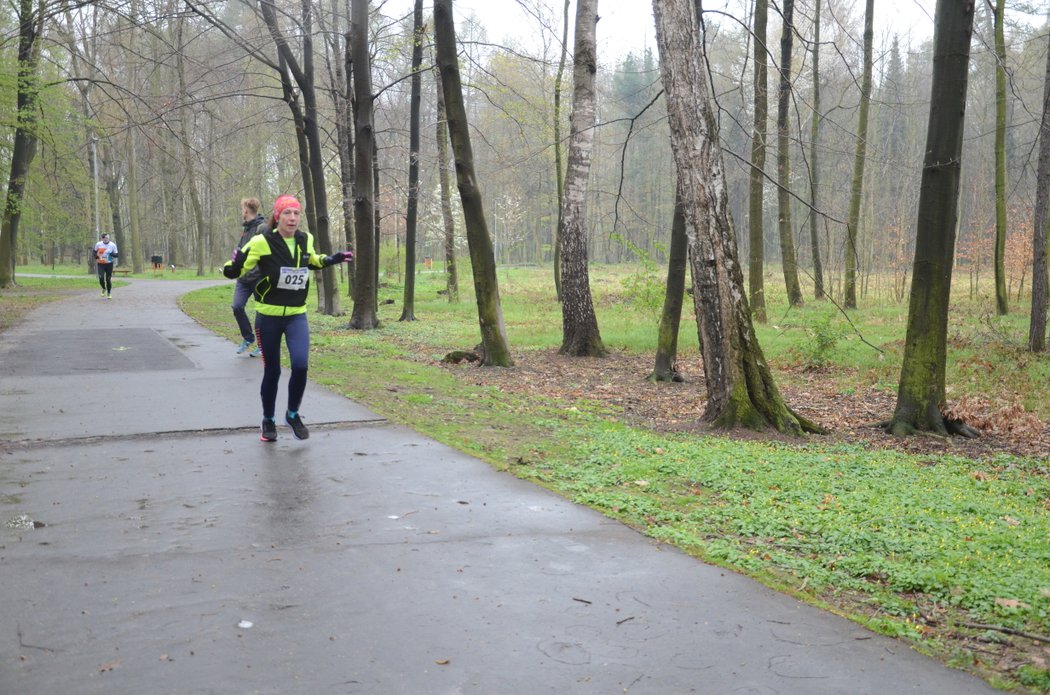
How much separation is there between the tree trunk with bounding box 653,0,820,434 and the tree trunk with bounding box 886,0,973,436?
1.34 metres

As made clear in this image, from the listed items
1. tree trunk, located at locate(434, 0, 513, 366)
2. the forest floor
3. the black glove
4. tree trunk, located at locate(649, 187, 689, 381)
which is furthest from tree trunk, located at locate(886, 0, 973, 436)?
tree trunk, located at locate(434, 0, 513, 366)

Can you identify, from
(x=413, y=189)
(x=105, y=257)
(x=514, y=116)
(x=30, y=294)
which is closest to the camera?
(x=514, y=116)

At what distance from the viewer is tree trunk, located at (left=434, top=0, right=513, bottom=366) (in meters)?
13.3

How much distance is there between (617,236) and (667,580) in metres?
9.73

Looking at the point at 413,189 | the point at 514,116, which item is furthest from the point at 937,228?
the point at 413,189

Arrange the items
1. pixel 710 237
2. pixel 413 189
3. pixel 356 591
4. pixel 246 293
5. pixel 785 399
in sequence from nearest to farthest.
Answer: pixel 356 591, pixel 710 237, pixel 785 399, pixel 246 293, pixel 413 189

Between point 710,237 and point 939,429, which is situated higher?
point 710,237

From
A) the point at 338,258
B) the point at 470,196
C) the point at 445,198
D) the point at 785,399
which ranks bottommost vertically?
the point at 785,399

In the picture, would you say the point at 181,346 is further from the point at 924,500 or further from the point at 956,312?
the point at 956,312

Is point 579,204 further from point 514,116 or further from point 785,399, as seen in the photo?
point 785,399

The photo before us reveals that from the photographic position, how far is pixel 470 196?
1338 centimetres

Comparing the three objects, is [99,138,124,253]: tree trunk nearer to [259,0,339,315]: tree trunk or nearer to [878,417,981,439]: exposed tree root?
[259,0,339,315]: tree trunk

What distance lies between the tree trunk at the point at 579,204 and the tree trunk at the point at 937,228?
6723 millimetres

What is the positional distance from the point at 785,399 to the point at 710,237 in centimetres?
423
